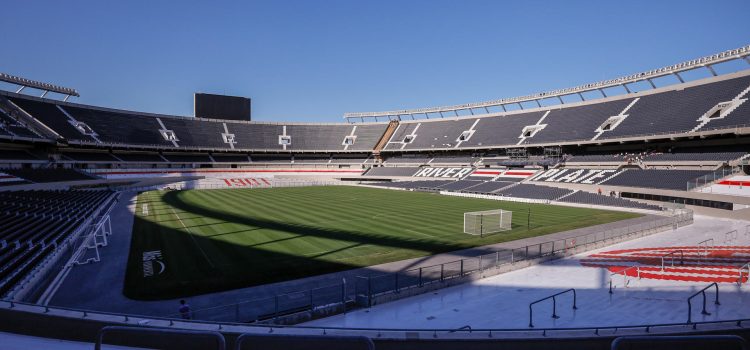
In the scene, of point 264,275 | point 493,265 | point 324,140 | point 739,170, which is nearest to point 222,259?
point 264,275

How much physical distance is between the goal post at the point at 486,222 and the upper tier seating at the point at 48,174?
45.3 meters

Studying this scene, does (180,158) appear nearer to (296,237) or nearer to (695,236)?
(296,237)

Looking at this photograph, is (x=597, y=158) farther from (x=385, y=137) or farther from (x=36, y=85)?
(x=36, y=85)

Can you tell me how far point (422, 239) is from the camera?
70.3 feet

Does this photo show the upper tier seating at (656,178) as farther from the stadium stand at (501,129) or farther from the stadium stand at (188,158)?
the stadium stand at (188,158)

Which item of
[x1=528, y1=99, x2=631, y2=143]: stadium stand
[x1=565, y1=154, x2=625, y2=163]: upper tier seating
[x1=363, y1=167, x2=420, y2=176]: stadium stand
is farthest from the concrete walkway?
[x1=363, y1=167, x2=420, y2=176]: stadium stand

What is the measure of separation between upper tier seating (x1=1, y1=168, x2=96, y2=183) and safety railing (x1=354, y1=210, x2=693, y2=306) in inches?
1788

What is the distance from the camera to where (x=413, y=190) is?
5556cm

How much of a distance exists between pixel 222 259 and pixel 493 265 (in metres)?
11.8

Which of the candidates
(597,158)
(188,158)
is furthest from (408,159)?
(188,158)

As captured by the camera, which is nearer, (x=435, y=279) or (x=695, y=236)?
(x=435, y=279)

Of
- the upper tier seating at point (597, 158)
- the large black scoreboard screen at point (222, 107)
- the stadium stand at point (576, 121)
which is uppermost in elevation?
the large black scoreboard screen at point (222, 107)

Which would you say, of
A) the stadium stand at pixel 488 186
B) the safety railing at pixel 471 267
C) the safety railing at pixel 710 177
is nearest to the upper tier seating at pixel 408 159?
the stadium stand at pixel 488 186

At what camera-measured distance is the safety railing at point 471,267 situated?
12.8 metres
